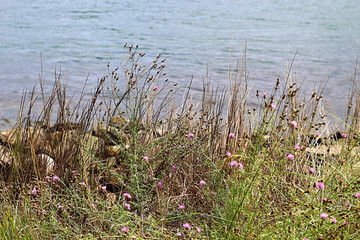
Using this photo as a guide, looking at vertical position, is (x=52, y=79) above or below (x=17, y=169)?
below

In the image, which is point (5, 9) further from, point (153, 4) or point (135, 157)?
point (135, 157)

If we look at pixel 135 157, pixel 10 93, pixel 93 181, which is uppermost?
pixel 135 157

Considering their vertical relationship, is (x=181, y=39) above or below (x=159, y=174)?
below

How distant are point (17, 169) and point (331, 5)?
2229 cm

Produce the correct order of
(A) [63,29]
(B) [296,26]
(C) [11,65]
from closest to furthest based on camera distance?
(C) [11,65] < (A) [63,29] < (B) [296,26]

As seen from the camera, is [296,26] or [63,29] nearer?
[63,29]

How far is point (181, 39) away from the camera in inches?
531

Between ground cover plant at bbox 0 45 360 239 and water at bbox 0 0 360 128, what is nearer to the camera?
ground cover plant at bbox 0 45 360 239

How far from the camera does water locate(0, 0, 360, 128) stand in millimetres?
9352

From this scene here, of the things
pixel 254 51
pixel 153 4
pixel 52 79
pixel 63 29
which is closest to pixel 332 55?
pixel 254 51

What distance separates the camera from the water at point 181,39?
9.35 m

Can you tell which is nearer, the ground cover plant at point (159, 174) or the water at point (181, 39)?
the ground cover plant at point (159, 174)

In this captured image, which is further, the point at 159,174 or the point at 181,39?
the point at 181,39

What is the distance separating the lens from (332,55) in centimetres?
1162
